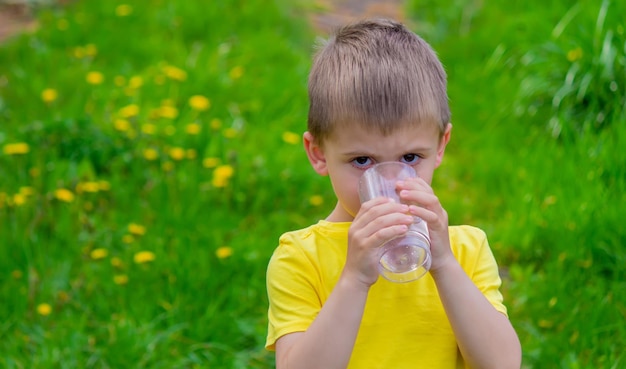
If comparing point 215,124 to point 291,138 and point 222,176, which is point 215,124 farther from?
point 222,176

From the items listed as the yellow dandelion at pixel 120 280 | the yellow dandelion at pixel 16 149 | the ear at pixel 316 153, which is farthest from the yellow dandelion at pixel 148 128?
the ear at pixel 316 153

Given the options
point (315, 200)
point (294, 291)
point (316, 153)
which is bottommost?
point (315, 200)

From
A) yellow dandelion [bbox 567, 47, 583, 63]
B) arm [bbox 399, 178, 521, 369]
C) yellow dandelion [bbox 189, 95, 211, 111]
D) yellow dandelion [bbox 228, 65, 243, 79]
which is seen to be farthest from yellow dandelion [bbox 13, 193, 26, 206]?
yellow dandelion [bbox 567, 47, 583, 63]

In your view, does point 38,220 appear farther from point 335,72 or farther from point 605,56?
point 605,56

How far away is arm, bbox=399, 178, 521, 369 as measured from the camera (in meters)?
1.87

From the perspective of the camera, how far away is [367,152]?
1.93m

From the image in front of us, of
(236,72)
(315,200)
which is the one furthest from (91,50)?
(315,200)

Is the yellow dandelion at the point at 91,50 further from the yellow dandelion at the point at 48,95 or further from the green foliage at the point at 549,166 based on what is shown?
the green foliage at the point at 549,166

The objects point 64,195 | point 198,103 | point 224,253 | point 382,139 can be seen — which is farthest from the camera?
point 198,103

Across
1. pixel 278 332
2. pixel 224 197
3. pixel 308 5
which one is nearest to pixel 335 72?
pixel 278 332

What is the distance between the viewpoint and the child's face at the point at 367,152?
1925 mm

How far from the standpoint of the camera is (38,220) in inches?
146

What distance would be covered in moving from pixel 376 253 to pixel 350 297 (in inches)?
4.2

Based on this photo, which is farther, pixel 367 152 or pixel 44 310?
pixel 44 310
